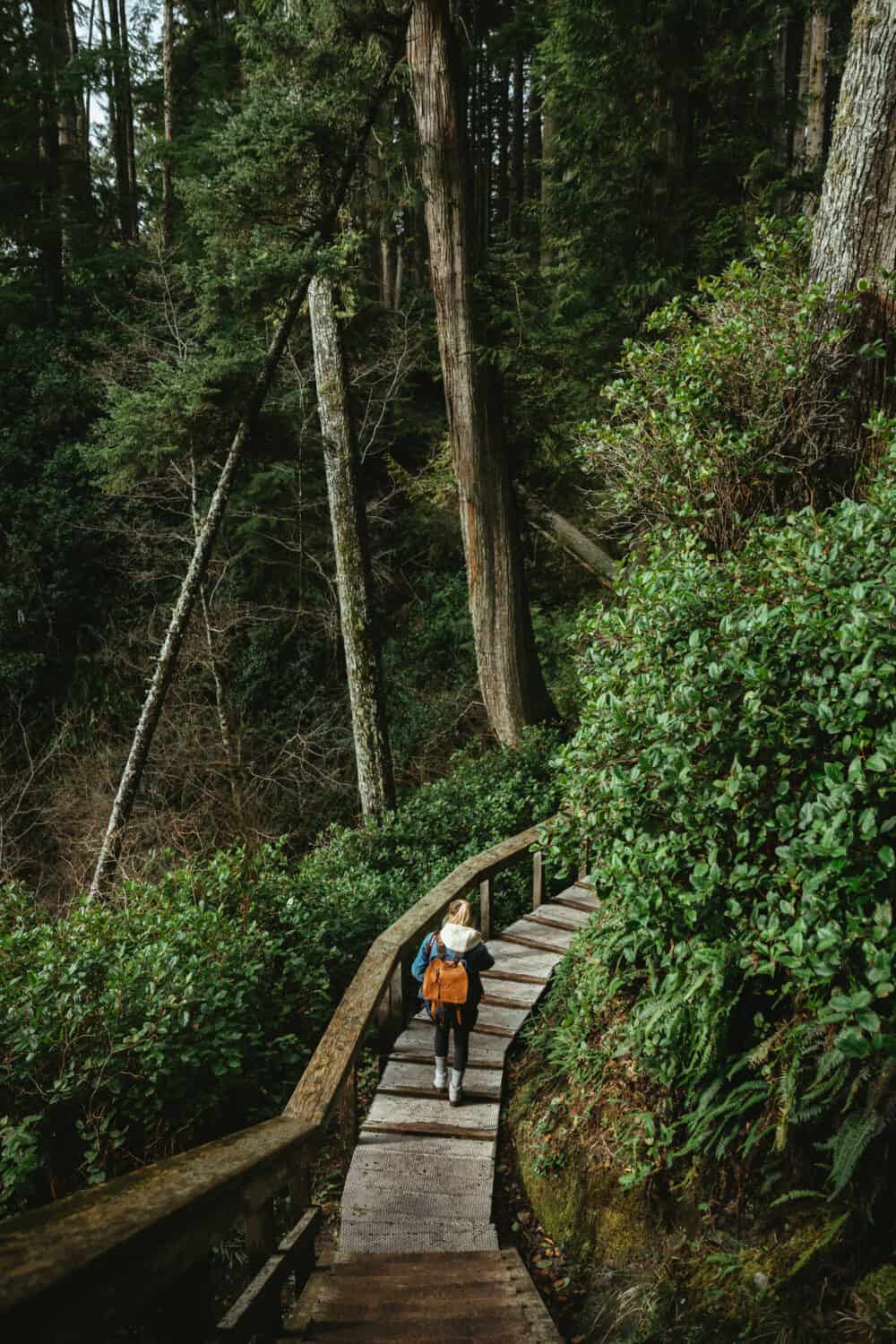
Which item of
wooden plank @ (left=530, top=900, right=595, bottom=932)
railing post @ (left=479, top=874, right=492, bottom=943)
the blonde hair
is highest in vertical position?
the blonde hair

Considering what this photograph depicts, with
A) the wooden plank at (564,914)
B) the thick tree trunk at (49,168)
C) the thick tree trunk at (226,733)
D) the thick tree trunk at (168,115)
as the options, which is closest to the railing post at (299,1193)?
the wooden plank at (564,914)

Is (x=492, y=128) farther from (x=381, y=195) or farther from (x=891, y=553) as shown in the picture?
(x=891, y=553)

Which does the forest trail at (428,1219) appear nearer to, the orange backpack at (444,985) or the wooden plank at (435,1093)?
the wooden plank at (435,1093)

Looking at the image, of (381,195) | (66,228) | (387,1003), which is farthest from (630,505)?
(66,228)

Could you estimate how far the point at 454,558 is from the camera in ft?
57.4

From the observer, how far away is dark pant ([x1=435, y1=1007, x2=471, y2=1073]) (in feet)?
17.5

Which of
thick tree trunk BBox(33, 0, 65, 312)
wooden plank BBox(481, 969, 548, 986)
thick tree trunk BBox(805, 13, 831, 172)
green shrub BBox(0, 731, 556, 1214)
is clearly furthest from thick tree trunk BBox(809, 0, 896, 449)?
thick tree trunk BBox(33, 0, 65, 312)

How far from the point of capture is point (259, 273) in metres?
8.99

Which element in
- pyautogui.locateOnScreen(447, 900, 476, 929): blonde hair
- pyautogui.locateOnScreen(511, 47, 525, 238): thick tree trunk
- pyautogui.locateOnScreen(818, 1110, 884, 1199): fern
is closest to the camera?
pyautogui.locateOnScreen(818, 1110, 884, 1199): fern

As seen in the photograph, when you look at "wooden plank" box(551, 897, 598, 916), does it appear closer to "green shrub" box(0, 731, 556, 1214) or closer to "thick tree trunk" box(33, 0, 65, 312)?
"green shrub" box(0, 731, 556, 1214)

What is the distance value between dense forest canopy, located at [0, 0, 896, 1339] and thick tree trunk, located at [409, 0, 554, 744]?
0.07 meters

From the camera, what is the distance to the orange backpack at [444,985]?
5348 millimetres

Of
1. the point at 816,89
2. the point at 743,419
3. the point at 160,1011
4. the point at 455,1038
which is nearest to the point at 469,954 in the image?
the point at 455,1038

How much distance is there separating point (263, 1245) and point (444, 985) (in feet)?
8.11
